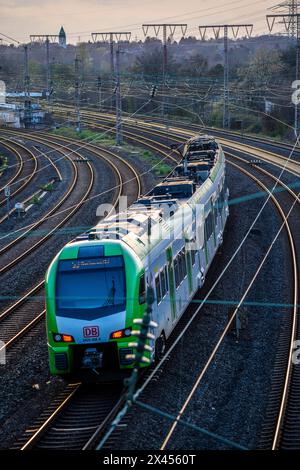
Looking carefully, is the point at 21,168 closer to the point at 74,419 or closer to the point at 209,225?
the point at 209,225

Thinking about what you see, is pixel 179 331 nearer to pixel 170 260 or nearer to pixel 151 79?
pixel 170 260

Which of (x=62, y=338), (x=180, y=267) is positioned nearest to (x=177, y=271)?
(x=180, y=267)

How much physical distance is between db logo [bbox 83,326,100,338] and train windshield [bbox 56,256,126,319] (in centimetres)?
21

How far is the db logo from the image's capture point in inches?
532

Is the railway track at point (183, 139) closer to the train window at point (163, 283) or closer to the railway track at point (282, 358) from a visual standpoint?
the railway track at point (282, 358)

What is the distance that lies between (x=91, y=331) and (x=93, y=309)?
39 cm

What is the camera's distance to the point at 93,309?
1364 centimetres

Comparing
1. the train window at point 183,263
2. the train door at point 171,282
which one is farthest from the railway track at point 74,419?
the train window at point 183,263

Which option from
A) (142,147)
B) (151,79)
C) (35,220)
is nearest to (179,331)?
(35,220)

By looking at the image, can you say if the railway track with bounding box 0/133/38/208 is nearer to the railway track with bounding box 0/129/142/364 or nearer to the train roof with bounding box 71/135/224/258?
the railway track with bounding box 0/129/142/364

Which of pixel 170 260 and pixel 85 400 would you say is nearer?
pixel 85 400

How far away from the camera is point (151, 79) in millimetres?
90750
